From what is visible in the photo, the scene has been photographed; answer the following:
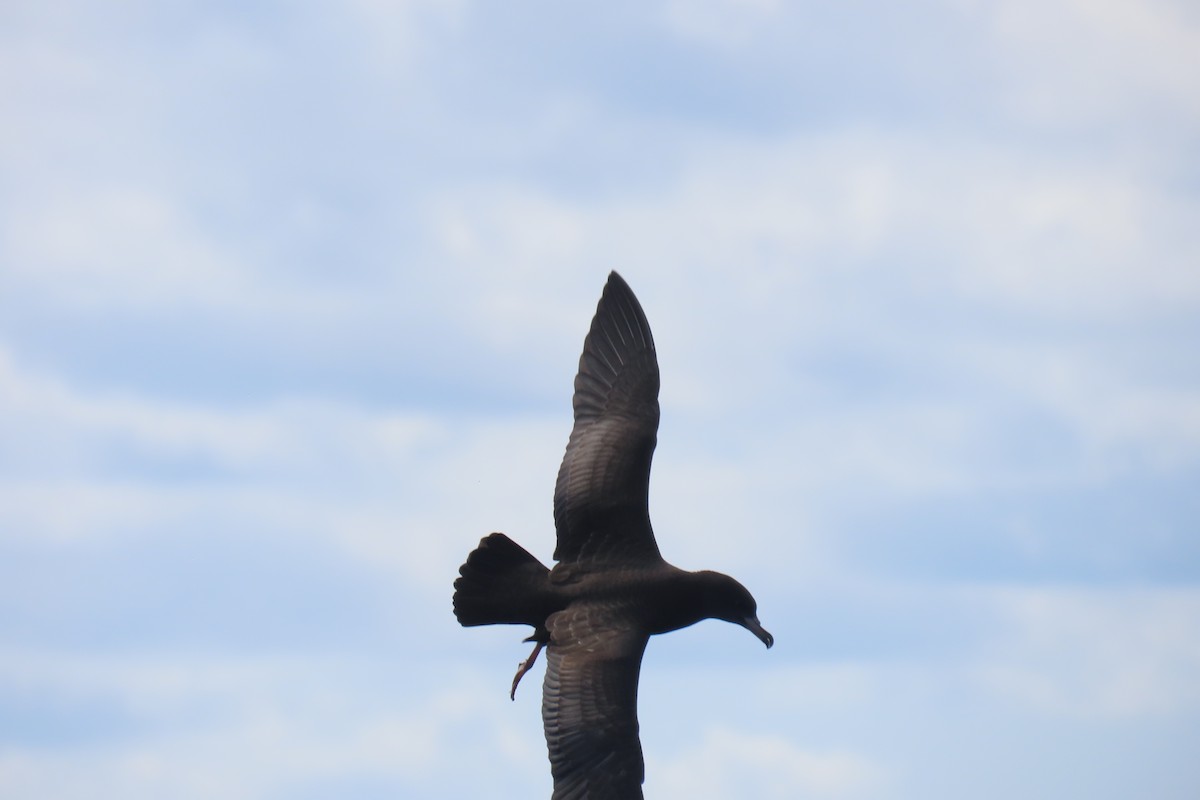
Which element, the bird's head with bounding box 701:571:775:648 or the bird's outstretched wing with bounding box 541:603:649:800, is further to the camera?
the bird's head with bounding box 701:571:775:648

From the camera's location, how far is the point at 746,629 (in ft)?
67.1

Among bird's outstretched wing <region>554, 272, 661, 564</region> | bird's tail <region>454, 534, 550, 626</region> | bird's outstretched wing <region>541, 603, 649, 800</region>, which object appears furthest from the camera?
bird's outstretched wing <region>554, 272, 661, 564</region>

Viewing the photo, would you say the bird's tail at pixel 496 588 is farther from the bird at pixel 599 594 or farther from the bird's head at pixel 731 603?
the bird's head at pixel 731 603

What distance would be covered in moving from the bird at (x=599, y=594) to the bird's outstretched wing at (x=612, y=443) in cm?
1

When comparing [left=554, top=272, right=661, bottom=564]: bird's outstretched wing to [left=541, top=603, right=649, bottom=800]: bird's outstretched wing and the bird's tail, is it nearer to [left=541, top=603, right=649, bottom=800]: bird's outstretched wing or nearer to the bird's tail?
the bird's tail

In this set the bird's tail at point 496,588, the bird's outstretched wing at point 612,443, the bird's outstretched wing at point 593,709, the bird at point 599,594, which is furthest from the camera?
the bird's outstretched wing at point 612,443

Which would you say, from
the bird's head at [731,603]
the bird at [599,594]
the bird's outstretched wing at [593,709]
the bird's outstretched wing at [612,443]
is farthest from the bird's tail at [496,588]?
the bird's head at [731,603]

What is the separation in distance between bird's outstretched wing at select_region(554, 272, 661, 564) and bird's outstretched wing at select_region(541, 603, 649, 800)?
32.0 inches

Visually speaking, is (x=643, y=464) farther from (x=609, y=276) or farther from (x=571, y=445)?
(x=609, y=276)

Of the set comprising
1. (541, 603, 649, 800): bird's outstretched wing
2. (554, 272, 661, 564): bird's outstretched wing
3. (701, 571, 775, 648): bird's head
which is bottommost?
(541, 603, 649, 800): bird's outstretched wing

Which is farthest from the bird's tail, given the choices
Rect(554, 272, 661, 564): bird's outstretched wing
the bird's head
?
the bird's head

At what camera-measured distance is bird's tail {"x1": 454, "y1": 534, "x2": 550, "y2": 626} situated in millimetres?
19688

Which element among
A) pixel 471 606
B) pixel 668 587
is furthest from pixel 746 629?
pixel 471 606

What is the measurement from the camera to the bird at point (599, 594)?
1898cm
